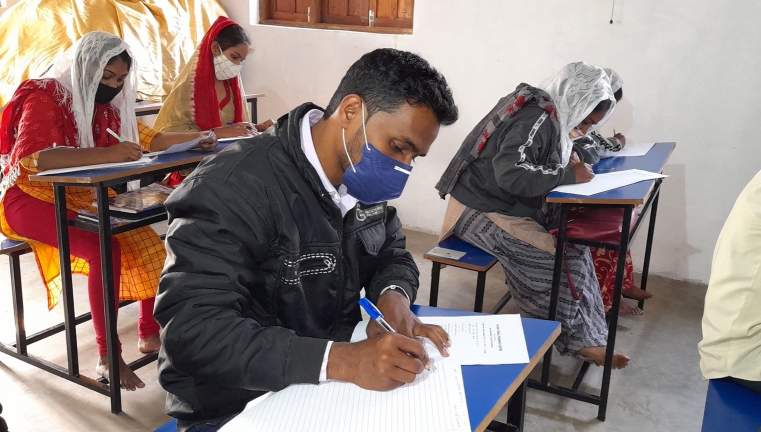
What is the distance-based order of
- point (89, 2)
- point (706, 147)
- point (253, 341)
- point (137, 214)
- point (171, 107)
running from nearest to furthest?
1. point (253, 341)
2. point (137, 214)
3. point (171, 107)
4. point (706, 147)
5. point (89, 2)

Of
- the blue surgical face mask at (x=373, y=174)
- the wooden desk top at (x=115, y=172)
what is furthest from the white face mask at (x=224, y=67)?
the blue surgical face mask at (x=373, y=174)

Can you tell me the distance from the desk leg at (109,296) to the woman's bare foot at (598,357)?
67.1 inches

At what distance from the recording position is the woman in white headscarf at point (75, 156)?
2.39 metres

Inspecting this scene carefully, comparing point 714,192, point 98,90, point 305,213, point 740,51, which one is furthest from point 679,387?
point 98,90

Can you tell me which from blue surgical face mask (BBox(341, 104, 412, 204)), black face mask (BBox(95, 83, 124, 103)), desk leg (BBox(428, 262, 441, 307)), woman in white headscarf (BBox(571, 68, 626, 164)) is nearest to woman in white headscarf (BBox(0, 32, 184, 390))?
black face mask (BBox(95, 83, 124, 103))

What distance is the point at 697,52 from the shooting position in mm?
3520

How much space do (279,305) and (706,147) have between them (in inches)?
120

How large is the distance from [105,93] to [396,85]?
68.9 inches

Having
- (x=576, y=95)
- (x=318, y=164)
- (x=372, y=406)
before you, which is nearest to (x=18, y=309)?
(x=318, y=164)

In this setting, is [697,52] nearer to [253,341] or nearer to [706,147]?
[706,147]

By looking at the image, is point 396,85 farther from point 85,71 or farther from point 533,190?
point 85,71

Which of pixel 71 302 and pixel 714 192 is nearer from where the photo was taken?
pixel 71 302

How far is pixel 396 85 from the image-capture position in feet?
4.23

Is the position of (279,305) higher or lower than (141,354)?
higher
